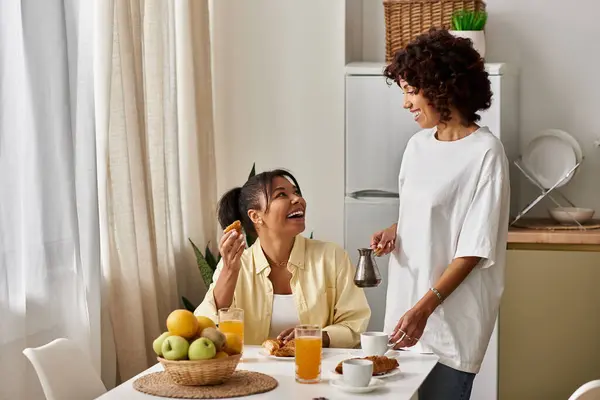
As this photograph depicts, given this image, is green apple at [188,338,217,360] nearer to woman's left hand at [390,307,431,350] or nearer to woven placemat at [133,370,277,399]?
woven placemat at [133,370,277,399]

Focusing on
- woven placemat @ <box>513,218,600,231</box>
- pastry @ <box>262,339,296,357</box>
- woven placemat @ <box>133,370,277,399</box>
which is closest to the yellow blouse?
pastry @ <box>262,339,296,357</box>

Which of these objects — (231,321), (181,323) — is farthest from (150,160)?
(181,323)

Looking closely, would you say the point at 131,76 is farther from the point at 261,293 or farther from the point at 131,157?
the point at 261,293

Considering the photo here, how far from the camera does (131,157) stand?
3.62m

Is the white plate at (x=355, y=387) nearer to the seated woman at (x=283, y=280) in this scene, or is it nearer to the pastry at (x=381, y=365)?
the pastry at (x=381, y=365)

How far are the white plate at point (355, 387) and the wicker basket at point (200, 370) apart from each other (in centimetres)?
24

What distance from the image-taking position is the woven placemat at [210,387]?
7.48 ft

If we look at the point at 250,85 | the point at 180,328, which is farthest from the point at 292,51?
the point at 180,328

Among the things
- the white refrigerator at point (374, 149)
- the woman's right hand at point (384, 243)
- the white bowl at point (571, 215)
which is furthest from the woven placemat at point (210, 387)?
the white bowl at point (571, 215)

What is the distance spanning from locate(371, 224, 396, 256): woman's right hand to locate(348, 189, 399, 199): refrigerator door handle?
4.46 ft

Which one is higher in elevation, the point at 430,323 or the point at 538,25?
the point at 538,25

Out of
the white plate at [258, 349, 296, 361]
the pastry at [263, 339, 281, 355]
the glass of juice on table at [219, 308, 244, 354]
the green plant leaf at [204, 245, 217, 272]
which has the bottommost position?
the green plant leaf at [204, 245, 217, 272]

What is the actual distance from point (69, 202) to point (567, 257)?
2.07 m

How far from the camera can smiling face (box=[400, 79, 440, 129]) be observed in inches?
107
